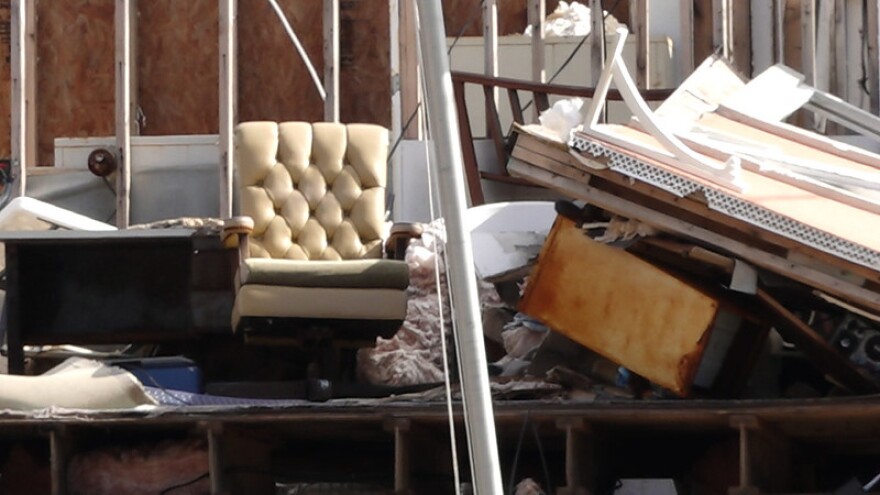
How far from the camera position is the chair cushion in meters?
7.97

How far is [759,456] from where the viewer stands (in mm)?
6977

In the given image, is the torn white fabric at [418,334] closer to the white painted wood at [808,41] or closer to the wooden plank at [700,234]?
the wooden plank at [700,234]

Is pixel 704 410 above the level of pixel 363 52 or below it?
below

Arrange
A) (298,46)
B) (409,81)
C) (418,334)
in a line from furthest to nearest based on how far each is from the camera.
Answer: (298,46)
(409,81)
(418,334)

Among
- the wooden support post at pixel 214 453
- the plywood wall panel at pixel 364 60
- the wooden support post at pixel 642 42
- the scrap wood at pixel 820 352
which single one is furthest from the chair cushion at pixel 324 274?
the plywood wall panel at pixel 364 60

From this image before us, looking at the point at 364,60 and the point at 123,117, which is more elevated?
the point at 364,60

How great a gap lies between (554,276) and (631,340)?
1.27 ft

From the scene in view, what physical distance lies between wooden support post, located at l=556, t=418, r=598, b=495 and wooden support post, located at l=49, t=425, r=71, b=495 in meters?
1.65

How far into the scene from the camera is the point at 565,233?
25.3 ft

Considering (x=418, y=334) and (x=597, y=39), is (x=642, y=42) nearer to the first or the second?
(x=597, y=39)

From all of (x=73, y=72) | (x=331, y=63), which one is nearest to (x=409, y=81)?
(x=331, y=63)

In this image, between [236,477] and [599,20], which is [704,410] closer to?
[236,477]

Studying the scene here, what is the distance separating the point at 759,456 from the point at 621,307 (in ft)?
2.66

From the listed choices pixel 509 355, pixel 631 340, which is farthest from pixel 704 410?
pixel 509 355
